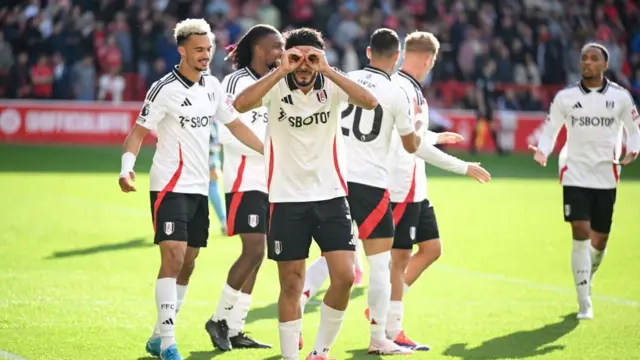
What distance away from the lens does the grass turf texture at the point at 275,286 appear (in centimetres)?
896

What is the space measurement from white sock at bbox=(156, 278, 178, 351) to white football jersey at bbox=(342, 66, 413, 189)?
5.44 feet

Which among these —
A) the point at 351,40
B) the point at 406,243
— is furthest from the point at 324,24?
the point at 406,243

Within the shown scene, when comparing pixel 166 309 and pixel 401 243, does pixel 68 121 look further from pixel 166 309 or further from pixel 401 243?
pixel 166 309

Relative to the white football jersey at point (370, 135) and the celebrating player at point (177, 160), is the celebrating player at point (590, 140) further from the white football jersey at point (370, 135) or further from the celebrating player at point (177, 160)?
the celebrating player at point (177, 160)

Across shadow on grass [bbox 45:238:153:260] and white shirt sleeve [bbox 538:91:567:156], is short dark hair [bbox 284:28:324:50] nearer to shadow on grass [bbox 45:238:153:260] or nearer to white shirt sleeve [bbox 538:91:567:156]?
white shirt sleeve [bbox 538:91:567:156]

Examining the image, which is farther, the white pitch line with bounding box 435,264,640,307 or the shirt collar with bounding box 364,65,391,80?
the white pitch line with bounding box 435,264,640,307

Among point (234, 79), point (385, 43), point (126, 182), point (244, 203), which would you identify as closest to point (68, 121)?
point (234, 79)

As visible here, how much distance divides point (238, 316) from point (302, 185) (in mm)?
1975

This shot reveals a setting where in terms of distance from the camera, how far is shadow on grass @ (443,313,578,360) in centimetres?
877

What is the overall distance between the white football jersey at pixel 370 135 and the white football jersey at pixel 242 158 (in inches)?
29.9

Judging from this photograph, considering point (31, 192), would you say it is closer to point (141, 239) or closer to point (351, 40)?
point (141, 239)

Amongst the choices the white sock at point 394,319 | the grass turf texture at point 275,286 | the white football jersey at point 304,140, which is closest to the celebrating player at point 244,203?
the grass turf texture at point 275,286

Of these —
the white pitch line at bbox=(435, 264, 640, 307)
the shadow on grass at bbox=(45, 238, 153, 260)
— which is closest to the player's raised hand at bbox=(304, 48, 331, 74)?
the white pitch line at bbox=(435, 264, 640, 307)

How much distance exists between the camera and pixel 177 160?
8102 millimetres
